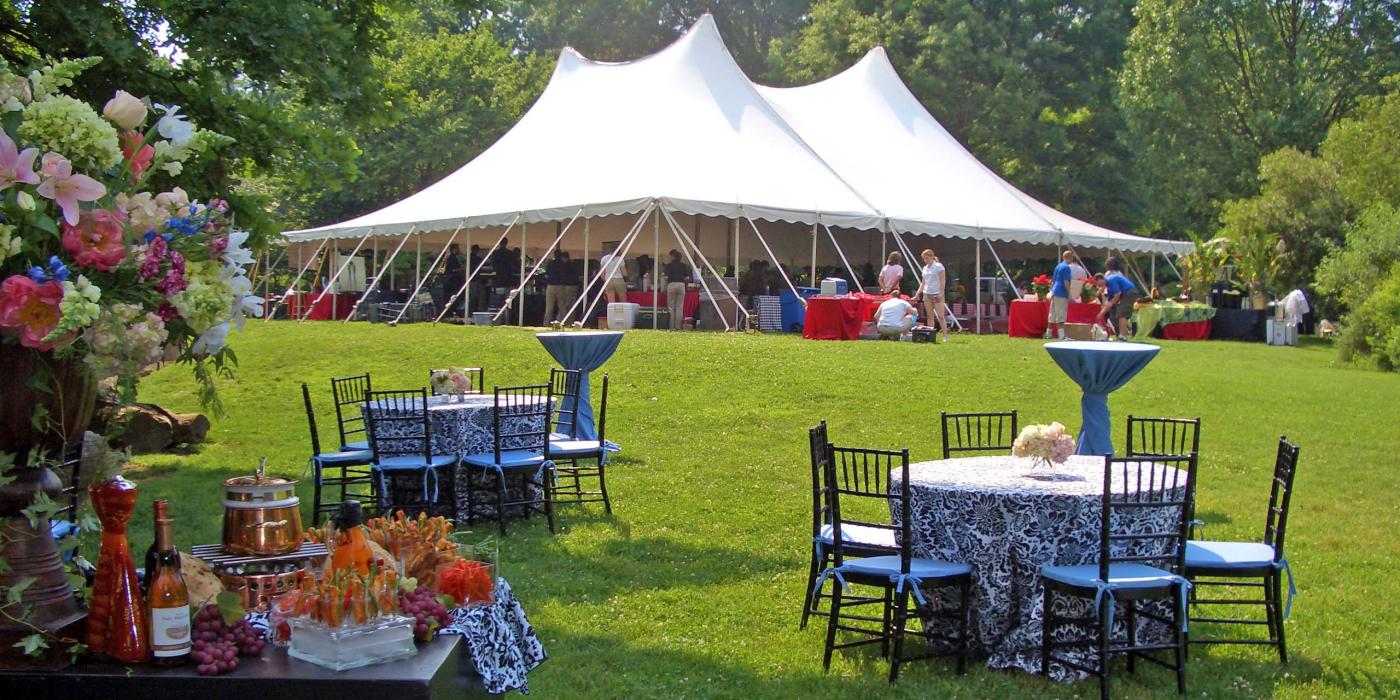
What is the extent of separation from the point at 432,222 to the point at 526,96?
20.1 metres

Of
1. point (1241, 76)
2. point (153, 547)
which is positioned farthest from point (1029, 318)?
point (1241, 76)

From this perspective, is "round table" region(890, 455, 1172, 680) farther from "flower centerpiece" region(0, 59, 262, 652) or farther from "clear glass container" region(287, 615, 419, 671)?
"flower centerpiece" region(0, 59, 262, 652)

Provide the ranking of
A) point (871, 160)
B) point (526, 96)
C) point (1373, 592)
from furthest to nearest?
point (526, 96), point (871, 160), point (1373, 592)

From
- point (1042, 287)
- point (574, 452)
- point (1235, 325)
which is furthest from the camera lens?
point (1235, 325)

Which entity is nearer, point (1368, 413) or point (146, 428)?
point (146, 428)

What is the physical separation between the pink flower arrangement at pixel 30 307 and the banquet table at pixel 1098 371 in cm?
634

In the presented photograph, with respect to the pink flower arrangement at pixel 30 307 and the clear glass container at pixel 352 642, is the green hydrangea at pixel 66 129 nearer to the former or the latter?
the pink flower arrangement at pixel 30 307

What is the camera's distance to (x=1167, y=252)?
2719 cm

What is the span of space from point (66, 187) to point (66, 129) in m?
0.12

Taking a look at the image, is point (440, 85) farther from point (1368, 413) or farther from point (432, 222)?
point (1368, 413)

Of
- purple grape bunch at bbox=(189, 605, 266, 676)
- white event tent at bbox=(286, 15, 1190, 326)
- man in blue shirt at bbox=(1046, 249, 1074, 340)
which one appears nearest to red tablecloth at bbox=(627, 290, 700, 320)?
white event tent at bbox=(286, 15, 1190, 326)

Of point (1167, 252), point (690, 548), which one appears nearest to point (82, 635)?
point (690, 548)

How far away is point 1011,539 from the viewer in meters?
5.37

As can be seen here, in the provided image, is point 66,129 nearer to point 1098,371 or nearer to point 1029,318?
point 1098,371
